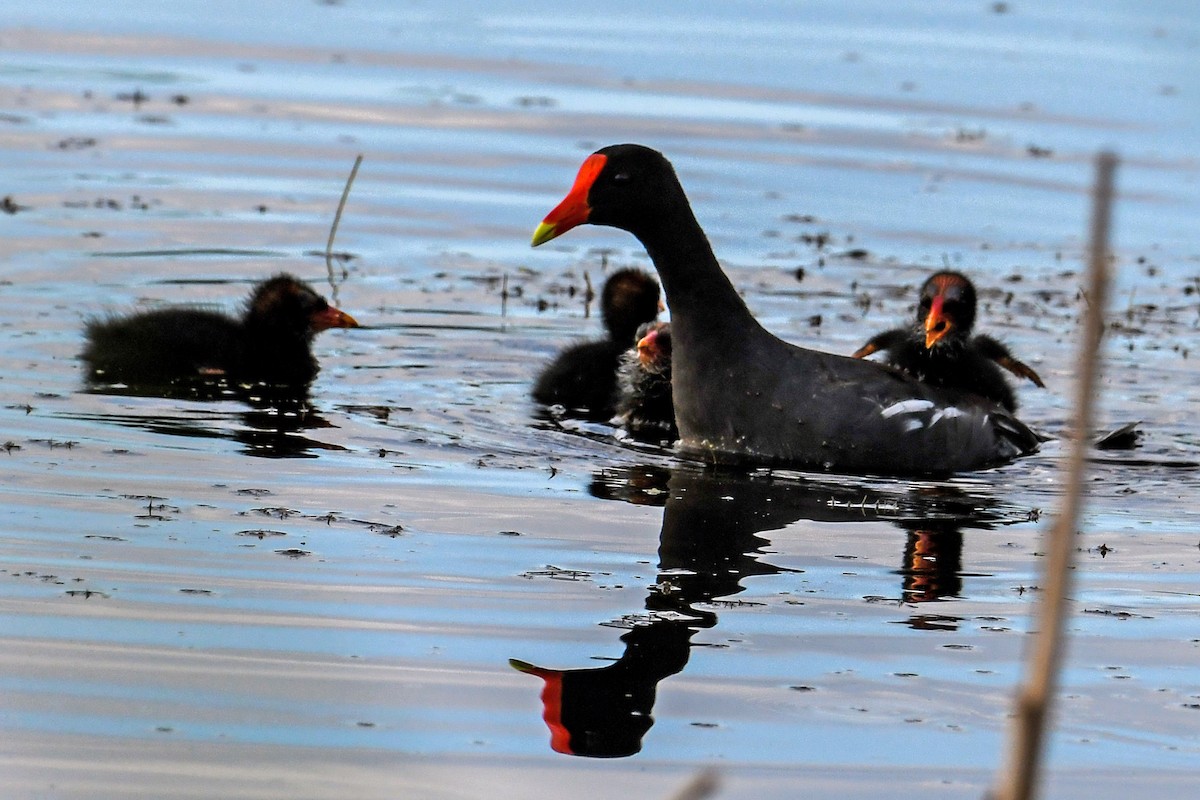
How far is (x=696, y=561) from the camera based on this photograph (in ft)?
19.9

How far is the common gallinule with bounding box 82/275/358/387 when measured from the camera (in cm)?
877

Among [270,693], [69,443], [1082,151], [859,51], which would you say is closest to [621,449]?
[69,443]

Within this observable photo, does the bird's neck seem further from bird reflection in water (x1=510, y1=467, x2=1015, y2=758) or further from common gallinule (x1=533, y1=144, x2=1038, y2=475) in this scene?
bird reflection in water (x1=510, y1=467, x2=1015, y2=758)

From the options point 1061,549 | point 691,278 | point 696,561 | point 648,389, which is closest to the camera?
point 1061,549

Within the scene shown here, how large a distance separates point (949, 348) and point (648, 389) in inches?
53.3

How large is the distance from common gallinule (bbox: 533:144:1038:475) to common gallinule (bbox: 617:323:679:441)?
2.20 feet

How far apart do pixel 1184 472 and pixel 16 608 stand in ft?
15.9

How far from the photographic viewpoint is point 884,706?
4.77 metres

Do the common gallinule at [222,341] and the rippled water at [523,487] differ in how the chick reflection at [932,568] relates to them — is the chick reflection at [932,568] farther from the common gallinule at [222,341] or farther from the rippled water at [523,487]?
the common gallinule at [222,341]

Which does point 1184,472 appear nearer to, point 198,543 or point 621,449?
point 621,449

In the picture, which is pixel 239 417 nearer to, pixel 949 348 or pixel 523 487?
pixel 523 487

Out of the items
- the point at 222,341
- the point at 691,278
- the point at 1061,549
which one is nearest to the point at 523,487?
the point at 691,278

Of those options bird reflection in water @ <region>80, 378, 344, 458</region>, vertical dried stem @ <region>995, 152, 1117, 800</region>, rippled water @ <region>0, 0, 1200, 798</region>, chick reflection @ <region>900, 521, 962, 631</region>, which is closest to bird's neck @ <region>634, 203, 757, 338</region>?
rippled water @ <region>0, 0, 1200, 798</region>

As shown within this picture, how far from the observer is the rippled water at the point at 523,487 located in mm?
4473
